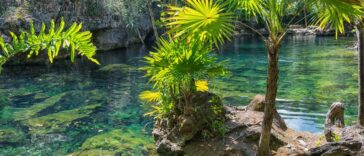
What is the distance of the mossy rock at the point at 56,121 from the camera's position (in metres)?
10.9

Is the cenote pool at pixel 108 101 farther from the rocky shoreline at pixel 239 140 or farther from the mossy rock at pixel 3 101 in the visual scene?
the rocky shoreline at pixel 239 140

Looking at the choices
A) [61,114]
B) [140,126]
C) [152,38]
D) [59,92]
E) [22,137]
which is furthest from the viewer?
[152,38]

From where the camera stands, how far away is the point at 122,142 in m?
9.45

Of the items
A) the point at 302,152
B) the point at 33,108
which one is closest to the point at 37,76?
the point at 33,108

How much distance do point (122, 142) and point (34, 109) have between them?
5.68m

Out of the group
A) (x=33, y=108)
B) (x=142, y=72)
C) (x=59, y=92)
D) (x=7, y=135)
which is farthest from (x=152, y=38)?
(x=7, y=135)

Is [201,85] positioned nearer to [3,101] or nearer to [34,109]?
[34,109]

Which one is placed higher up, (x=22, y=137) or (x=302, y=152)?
(x=302, y=152)

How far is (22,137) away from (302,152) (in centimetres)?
717

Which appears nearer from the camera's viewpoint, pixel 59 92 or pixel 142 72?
pixel 59 92

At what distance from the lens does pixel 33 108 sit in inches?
549

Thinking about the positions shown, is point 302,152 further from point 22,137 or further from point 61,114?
point 61,114

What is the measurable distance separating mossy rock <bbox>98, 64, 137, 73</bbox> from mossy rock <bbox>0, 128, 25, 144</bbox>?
43.7ft

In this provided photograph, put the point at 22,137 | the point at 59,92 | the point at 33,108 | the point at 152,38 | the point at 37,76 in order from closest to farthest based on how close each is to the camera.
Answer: the point at 22,137
the point at 33,108
the point at 59,92
the point at 37,76
the point at 152,38
